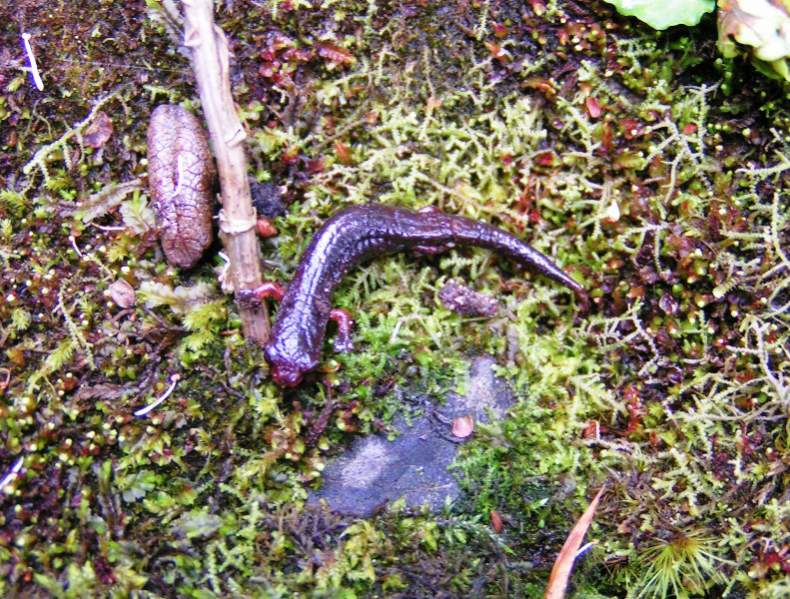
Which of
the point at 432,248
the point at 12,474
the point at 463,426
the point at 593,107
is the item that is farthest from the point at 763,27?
the point at 12,474

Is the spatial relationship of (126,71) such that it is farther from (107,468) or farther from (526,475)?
(526,475)

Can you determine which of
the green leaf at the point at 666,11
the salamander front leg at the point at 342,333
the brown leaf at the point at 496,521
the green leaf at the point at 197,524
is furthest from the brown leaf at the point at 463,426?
the green leaf at the point at 666,11

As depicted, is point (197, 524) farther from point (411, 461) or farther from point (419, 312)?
point (419, 312)

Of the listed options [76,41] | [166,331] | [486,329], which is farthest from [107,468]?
Result: [76,41]

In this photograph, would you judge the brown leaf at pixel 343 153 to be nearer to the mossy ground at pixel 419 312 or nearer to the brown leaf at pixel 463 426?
the mossy ground at pixel 419 312

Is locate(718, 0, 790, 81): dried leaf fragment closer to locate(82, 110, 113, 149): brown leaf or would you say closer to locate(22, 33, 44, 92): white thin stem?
locate(82, 110, 113, 149): brown leaf

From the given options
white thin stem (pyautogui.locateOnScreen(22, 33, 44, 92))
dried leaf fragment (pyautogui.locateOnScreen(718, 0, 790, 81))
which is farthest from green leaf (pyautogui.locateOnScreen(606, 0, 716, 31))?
white thin stem (pyautogui.locateOnScreen(22, 33, 44, 92))
